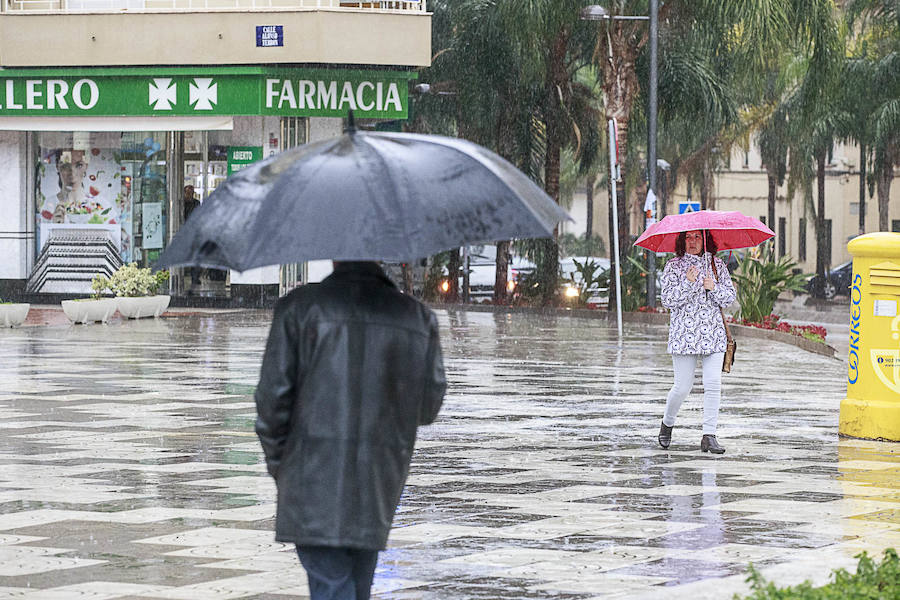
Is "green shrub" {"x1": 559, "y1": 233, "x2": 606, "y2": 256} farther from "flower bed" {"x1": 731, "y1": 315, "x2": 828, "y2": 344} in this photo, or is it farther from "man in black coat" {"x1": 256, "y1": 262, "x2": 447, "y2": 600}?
"man in black coat" {"x1": 256, "y1": 262, "x2": 447, "y2": 600}

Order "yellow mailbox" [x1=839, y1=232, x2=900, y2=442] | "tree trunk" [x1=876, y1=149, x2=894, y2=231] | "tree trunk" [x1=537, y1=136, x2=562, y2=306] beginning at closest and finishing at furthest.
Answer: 1. "yellow mailbox" [x1=839, y1=232, x2=900, y2=442]
2. "tree trunk" [x1=537, y1=136, x2=562, y2=306]
3. "tree trunk" [x1=876, y1=149, x2=894, y2=231]

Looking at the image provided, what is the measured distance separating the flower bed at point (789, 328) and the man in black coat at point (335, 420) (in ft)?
66.4

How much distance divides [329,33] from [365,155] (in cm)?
2689

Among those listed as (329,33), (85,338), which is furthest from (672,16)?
(85,338)

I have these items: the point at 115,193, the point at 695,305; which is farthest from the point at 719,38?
the point at 695,305

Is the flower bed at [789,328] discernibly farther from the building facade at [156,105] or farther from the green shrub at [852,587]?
the green shrub at [852,587]

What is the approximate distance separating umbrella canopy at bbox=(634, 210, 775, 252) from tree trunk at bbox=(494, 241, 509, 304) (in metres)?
23.9

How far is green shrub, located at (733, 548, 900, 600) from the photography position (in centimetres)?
529

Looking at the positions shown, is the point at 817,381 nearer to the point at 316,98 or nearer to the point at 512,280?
the point at 316,98

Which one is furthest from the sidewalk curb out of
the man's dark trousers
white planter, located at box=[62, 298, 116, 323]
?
the man's dark trousers

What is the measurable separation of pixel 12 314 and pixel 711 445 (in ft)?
54.7

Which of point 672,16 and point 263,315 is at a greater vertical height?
point 672,16

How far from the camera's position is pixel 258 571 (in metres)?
7.32

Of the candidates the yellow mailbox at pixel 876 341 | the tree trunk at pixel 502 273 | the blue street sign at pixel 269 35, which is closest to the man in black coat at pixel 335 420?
the yellow mailbox at pixel 876 341
